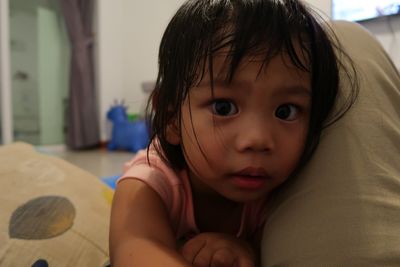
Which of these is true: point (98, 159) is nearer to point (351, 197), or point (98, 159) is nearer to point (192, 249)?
point (192, 249)

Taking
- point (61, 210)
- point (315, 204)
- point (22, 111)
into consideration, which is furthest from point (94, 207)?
point (22, 111)

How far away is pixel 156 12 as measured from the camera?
4.28 metres

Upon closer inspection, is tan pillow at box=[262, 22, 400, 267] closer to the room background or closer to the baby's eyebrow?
the baby's eyebrow

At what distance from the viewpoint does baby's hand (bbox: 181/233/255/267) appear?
48 cm

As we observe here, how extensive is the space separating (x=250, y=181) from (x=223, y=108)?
0.10m

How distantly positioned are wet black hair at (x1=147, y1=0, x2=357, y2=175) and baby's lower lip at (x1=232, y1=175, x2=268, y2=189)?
0.18 feet

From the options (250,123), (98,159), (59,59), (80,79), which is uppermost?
(250,123)

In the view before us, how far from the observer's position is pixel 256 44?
474 millimetres

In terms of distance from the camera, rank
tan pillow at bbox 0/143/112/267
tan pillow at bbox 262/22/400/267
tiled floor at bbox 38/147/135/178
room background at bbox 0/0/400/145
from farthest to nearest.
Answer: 1. room background at bbox 0/0/400/145
2. tiled floor at bbox 38/147/135/178
3. tan pillow at bbox 0/143/112/267
4. tan pillow at bbox 262/22/400/267

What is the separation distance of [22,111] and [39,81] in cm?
33

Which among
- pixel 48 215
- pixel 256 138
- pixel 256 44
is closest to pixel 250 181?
pixel 256 138

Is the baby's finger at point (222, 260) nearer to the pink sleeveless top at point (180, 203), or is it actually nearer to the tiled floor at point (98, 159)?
the pink sleeveless top at point (180, 203)

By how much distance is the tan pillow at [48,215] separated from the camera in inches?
23.3

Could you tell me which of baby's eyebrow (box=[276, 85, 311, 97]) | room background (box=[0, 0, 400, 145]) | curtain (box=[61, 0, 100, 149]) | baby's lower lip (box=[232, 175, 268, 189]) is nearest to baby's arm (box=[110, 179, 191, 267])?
baby's lower lip (box=[232, 175, 268, 189])
